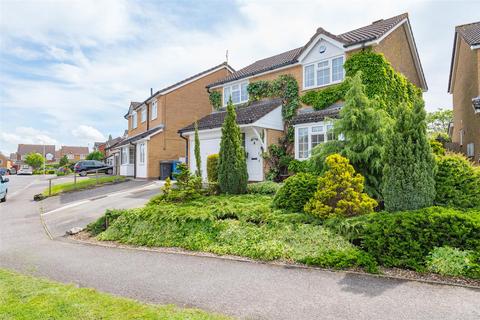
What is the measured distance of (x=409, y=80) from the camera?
1830 centimetres

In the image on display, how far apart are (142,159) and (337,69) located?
53.9 ft

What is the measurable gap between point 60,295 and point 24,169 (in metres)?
67.6

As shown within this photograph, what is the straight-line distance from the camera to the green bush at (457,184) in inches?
280

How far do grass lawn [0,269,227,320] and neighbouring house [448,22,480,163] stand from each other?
530 inches

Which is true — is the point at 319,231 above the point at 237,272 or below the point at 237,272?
above

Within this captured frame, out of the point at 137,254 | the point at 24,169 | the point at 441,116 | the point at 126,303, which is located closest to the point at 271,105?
the point at 137,254

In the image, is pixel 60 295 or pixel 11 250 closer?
pixel 60 295

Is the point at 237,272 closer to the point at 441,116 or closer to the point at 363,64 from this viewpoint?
the point at 363,64

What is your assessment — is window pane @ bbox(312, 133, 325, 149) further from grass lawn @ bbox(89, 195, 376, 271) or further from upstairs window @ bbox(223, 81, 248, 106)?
upstairs window @ bbox(223, 81, 248, 106)

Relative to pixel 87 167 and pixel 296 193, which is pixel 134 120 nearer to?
pixel 87 167

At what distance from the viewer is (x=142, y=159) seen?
82.0 ft

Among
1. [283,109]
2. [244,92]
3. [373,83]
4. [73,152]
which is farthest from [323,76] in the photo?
[73,152]

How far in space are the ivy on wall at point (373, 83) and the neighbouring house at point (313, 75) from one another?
450 millimetres

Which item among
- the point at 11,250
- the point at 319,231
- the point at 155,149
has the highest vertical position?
the point at 155,149
